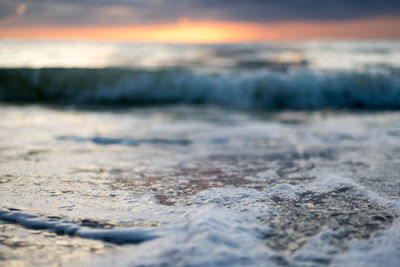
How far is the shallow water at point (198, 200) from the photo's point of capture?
172 centimetres

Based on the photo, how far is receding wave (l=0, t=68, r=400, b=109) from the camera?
10258 mm

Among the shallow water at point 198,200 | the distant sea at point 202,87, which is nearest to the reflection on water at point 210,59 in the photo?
the distant sea at point 202,87

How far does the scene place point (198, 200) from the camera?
2.39 m

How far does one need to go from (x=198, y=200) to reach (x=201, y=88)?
8.97 metres

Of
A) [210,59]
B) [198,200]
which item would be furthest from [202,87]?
[210,59]

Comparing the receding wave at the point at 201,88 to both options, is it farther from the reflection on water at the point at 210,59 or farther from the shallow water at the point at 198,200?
the shallow water at the point at 198,200

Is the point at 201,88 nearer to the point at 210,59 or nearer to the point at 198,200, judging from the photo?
the point at 198,200

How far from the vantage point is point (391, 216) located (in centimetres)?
211

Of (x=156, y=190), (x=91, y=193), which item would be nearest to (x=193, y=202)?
(x=156, y=190)

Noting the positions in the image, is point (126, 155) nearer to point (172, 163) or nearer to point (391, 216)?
point (172, 163)

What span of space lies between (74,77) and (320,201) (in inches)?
438

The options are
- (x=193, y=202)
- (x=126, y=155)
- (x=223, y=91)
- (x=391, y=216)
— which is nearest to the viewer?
(x=391, y=216)

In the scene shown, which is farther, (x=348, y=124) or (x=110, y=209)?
(x=348, y=124)

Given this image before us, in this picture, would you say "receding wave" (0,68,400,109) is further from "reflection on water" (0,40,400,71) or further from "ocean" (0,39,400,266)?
"ocean" (0,39,400,266)
